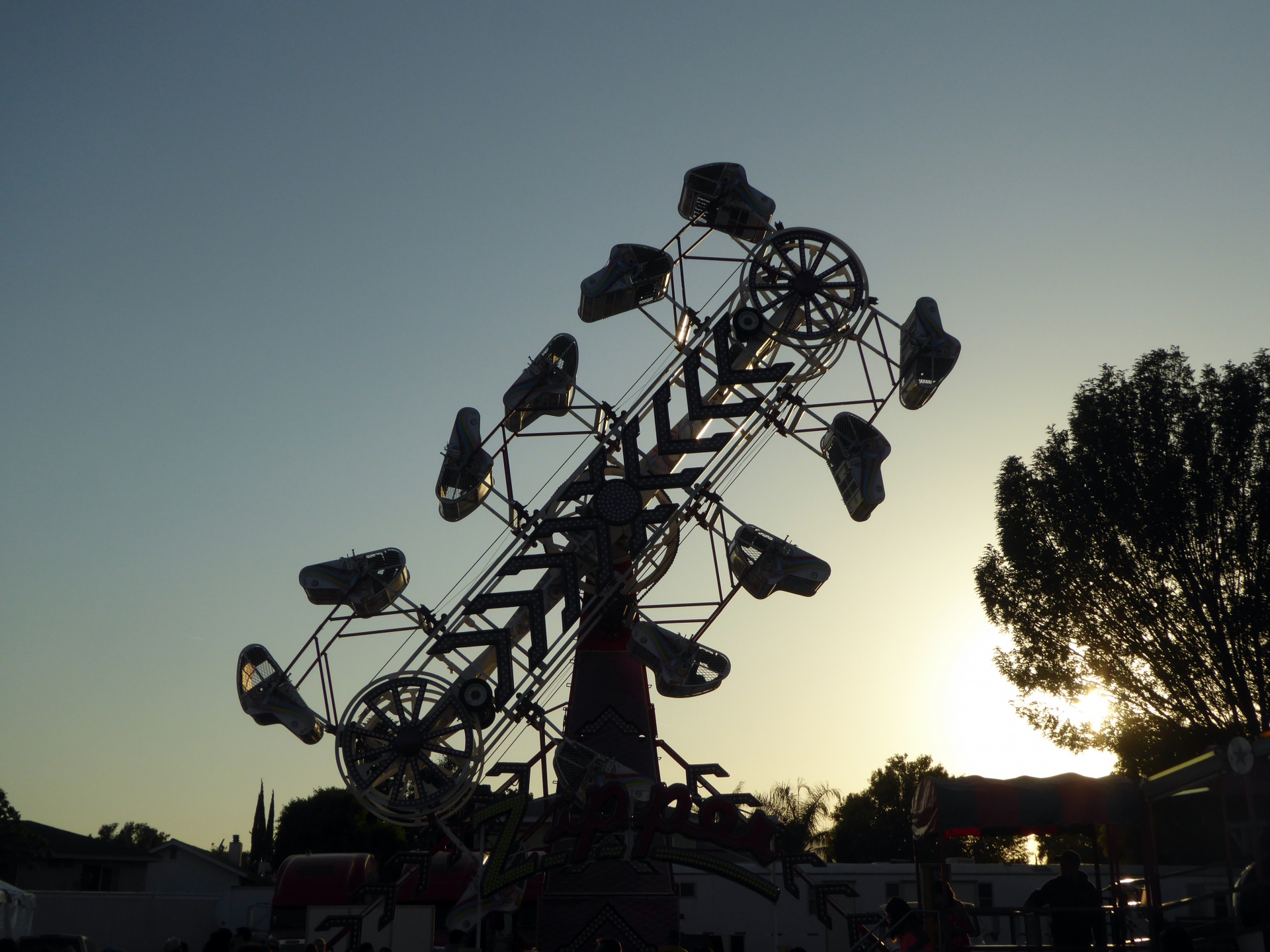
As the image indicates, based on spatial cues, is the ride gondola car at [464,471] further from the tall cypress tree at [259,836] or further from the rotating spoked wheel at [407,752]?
the tall cypress tree at [259,836]

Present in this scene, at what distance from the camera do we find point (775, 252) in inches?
993

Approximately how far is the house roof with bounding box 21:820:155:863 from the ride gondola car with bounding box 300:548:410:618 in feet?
97.2

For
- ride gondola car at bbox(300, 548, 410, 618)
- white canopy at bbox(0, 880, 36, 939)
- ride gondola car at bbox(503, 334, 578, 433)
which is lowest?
white canopy at bbox(0, 880, 36, 939)

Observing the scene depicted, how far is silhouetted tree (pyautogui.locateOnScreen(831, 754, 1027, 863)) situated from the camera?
2527 inches

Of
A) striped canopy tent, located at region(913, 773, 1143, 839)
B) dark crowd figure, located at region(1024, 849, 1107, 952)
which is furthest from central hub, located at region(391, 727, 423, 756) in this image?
dark crowd figure, located at region(1024, 849, 1107, 952)

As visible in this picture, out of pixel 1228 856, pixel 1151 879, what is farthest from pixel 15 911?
pixel 1228 856

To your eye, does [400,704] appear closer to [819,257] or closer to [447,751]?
[447,751]

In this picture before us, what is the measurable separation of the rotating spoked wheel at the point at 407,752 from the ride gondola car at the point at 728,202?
1226 centimetres

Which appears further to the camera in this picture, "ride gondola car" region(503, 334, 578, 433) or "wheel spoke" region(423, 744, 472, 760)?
"ride gondola car" region(503, 334, 578, 433)

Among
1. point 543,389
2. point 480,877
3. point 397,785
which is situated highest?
point 543,389

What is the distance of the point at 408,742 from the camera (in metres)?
20.9

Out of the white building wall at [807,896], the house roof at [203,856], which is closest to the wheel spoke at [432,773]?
the white building wall at [807,896]

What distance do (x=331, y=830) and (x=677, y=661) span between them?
160ft

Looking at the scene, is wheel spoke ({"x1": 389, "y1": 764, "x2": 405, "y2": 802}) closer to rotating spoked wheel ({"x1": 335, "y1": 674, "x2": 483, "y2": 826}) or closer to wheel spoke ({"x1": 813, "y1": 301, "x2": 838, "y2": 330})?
rotating spoked wheel ({"x1": 335, "y1": 674, "x2": 483, "y2": 826})
